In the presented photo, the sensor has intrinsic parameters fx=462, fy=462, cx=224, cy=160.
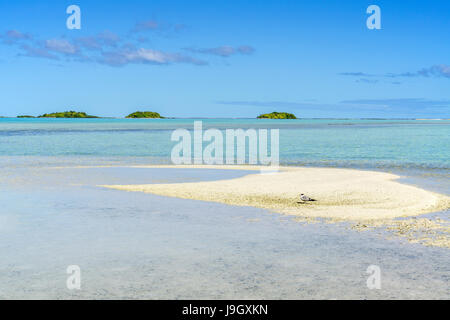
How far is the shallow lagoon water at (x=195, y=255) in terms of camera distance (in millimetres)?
8055

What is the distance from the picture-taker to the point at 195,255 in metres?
10.1

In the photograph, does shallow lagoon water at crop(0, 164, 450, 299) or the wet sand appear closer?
shallow lagoon water at crop(0, 164, 450, 299)

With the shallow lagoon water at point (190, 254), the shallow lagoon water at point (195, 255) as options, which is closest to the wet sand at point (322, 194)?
the shallow lagoon water at point (190, 254)

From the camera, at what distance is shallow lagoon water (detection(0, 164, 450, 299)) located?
805cm

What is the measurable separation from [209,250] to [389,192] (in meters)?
10.8

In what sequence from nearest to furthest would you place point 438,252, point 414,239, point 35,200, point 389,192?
point 438,252
point 414,239
point 35,200
point 389,192

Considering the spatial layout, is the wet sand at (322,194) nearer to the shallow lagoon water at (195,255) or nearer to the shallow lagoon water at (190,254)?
the shallow lagoon water at (190,254)

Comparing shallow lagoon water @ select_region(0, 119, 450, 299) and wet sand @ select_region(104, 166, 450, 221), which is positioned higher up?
wet sand @ select_region(104, 166, 450, 221)

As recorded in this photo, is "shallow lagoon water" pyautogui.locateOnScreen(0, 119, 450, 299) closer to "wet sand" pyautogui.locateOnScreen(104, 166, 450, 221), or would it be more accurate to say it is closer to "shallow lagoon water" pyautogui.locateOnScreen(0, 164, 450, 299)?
"shallow lagoon water" pyautogui.locateOnScreen(0, 164, 450, 299)

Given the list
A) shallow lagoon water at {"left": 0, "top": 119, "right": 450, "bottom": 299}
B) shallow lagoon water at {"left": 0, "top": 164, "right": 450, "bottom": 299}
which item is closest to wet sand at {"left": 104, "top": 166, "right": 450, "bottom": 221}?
shallow lagoon water at {"left": 0, "top": 119, "right": 450, "bottom": 299}

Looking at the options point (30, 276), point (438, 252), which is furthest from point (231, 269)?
point (438, 252)

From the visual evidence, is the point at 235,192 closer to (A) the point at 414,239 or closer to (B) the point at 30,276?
(A) the point at 414,239

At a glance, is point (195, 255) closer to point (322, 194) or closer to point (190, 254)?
point (190, 254)

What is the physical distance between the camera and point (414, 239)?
11461 mm
